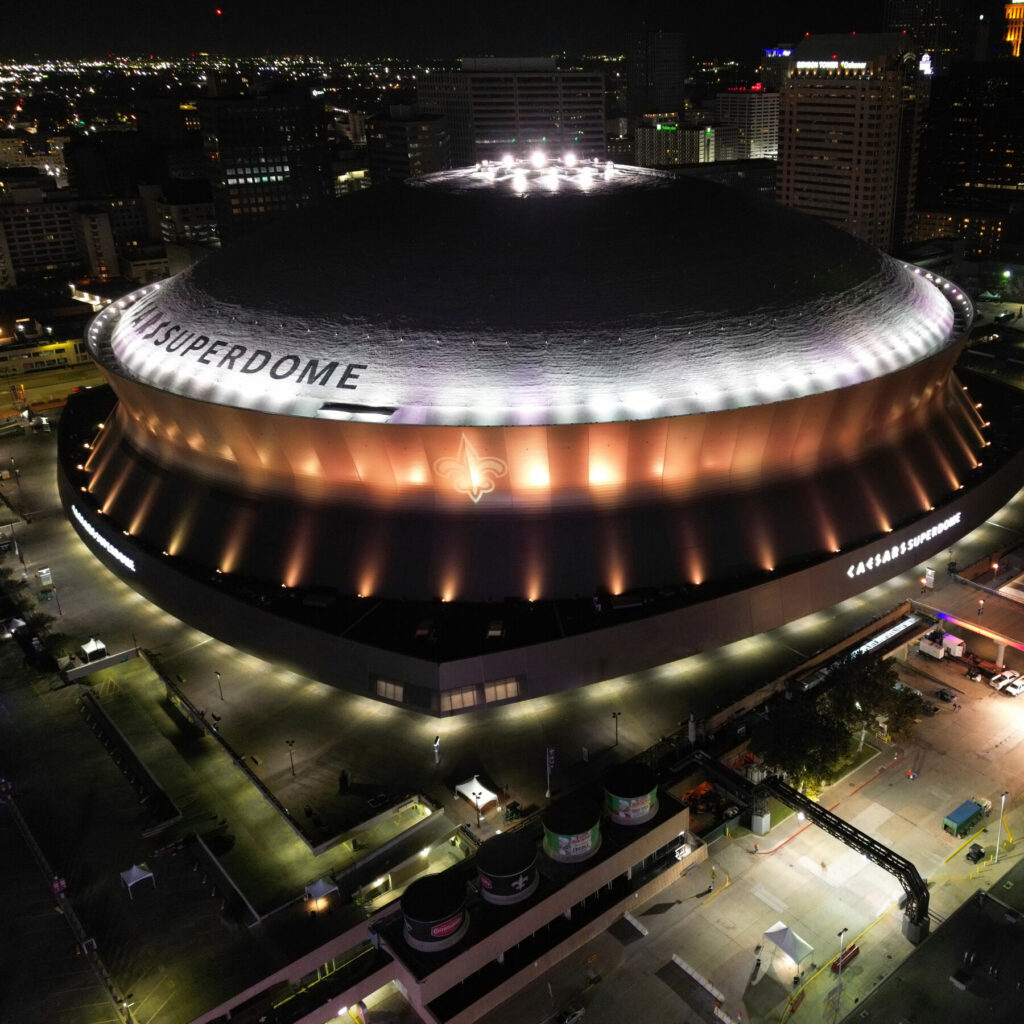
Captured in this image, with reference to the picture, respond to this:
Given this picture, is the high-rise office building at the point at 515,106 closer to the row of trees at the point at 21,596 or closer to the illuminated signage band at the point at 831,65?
the illuminated signage band at the point at 831,65

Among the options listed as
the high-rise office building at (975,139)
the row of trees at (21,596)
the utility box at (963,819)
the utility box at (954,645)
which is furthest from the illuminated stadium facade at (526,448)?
the high-rise office building at (975,139)

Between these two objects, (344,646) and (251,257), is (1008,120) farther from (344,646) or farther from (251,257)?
(344,646)

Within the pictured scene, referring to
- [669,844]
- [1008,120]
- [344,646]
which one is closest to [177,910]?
[344,646]

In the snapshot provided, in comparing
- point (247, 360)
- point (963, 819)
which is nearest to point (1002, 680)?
point (963, 819)

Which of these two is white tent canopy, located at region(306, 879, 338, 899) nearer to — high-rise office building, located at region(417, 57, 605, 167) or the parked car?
the parked car

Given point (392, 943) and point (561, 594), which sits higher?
point (561, 594)
